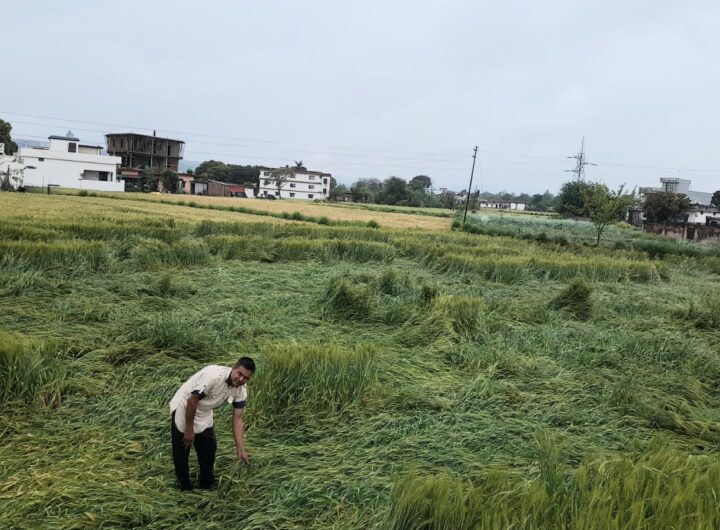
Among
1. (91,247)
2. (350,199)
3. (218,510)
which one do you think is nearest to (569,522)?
(218,510)

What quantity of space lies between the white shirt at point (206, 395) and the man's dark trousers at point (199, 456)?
1.9 inches

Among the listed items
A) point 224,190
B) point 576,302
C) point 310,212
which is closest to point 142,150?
point 224,190

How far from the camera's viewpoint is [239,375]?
124 inches

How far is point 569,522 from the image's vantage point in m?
2.53

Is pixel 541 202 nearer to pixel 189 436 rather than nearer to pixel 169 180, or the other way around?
pixel 169 180

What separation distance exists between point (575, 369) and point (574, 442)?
7.11 ft

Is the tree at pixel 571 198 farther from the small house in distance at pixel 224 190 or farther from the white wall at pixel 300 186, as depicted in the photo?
the small house in distance at pixel 224 190

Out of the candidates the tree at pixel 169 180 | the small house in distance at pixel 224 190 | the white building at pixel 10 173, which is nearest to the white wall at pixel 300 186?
the small house in distance at pixel 224 190

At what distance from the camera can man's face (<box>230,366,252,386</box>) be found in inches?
123

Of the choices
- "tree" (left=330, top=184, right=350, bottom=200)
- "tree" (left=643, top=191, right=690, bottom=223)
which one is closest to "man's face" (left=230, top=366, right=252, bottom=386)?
"tree" (left=643, top=191, right=690, bottom=223)

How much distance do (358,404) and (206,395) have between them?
168 cm

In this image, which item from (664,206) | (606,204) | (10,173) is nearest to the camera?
(606,204)

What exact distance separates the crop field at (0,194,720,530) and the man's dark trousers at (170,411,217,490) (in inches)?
3.7

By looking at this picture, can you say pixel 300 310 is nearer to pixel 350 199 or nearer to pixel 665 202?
pixel 665 202
